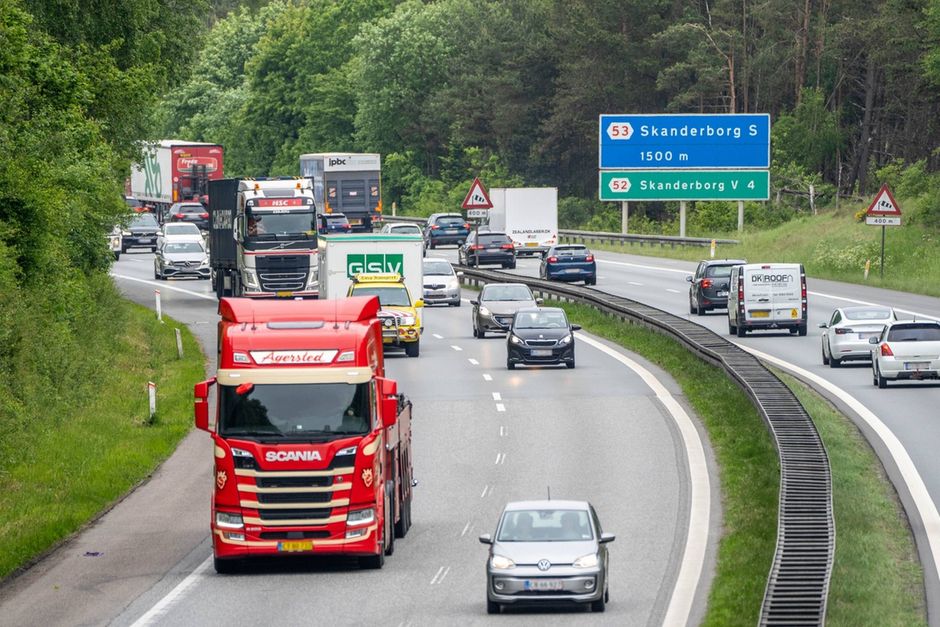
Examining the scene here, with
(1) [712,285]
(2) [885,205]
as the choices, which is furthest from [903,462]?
(2) [885,205]

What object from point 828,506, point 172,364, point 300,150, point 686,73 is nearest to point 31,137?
point 172,364

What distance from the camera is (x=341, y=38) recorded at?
5512 inches

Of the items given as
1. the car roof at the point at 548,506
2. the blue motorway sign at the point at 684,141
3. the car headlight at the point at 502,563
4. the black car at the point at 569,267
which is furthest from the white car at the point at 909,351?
the blue motorway sign at the point at 684,141

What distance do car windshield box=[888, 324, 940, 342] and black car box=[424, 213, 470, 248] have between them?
52340 mm

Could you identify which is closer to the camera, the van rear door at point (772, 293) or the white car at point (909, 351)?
the white car at point (909, 351)

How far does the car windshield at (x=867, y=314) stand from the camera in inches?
1666

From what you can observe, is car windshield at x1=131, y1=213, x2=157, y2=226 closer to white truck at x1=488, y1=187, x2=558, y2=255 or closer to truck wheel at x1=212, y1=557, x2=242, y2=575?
white truck at x1=488, y1=187, x2=558, y2=255

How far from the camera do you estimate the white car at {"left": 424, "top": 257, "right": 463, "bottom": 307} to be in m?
62.9

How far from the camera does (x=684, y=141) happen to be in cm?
7625

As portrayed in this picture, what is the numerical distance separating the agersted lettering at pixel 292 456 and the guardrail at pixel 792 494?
5.58 meters

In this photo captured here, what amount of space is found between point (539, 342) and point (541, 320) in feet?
2.76

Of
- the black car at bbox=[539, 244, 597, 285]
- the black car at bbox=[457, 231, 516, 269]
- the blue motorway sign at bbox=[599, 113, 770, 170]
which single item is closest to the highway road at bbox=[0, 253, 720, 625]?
the black car at bbox=[539, 244, 597, 285]

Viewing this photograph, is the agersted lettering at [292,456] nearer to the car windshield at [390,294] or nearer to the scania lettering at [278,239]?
the car windshield at [390,294]

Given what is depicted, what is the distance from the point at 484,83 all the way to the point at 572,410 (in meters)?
82.4
